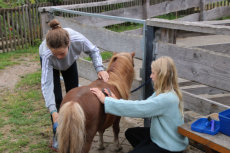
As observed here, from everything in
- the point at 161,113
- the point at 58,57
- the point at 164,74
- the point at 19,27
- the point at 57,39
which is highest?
the point at 19,27

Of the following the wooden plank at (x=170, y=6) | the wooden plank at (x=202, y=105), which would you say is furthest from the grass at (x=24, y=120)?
the wooden plank at (x=170, y=6)

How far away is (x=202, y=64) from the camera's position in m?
2.83

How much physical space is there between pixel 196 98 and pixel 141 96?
80 cm

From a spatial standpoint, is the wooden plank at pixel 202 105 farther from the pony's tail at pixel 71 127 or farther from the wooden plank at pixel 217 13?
the wooden plank at pixel 217 13

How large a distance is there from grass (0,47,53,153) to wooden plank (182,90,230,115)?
1.76 meters

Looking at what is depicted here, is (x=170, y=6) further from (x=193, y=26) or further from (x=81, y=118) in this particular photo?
(x=81, y=118)

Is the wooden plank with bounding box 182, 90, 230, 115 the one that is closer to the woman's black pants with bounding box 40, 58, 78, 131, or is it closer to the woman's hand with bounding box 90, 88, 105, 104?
the woman's hand with bounding box 90, 88, 105, 104

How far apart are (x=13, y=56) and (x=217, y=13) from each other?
7.25m

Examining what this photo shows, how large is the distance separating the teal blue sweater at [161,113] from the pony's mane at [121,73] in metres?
0.57

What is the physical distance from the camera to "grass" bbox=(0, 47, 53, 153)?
362 centimetres

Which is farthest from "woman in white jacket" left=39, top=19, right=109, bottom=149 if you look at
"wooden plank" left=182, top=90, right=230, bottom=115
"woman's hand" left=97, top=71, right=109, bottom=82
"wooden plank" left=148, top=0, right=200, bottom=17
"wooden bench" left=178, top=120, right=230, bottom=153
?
"wooden plank" left=148, top=0, right=200, bottom=17

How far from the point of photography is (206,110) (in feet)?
9.71

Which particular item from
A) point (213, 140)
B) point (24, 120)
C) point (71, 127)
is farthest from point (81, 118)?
point (24, 120)

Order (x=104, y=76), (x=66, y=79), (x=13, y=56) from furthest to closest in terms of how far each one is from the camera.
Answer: (x=13, y=56), (x=66, y=79), (x=104, y=76)
